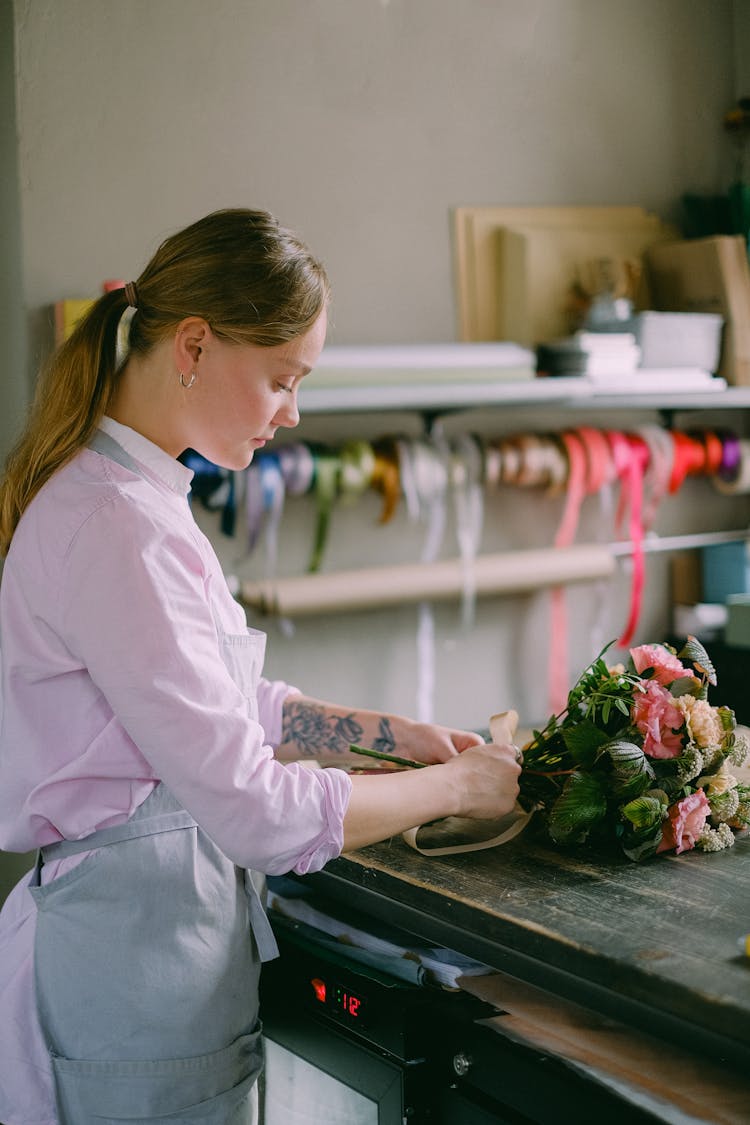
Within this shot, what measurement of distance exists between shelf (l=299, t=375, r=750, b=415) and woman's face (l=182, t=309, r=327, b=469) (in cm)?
110

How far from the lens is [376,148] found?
2.91 meters

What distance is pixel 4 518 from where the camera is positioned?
4.41ft

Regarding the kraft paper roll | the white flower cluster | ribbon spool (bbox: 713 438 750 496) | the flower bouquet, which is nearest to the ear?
the flower bouquet

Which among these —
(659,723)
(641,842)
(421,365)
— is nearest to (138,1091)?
(641,842)

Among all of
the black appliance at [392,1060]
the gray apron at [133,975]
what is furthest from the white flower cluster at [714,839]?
the gray apron at [133,975]

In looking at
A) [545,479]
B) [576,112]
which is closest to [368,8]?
[576,112]

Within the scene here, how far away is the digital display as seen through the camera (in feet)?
4.88

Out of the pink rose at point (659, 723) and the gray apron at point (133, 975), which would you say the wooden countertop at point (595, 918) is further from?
the gray apron at point (133, 975)

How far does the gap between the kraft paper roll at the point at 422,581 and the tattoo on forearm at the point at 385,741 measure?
41.0 inches

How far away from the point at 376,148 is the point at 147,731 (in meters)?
2.10

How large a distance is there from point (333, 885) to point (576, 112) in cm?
243

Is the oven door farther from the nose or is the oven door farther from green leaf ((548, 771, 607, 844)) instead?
the nose

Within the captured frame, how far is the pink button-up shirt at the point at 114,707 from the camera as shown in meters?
1.19

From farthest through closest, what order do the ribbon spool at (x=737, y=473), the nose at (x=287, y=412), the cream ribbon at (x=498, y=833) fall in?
the ribbon spool at (x=737, y=473)
the cream ribbon at (x=498, y=833)
the nose at (x=287, y=412)
